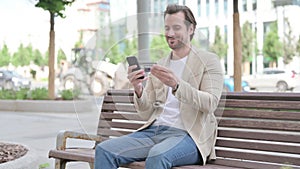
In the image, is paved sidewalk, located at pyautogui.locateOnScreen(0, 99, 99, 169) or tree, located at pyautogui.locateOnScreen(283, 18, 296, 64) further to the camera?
tree, located at pyautogui.locateOnScreen(283, 18, 296, 64)

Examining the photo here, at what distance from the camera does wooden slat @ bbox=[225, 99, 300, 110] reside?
9.30 feet

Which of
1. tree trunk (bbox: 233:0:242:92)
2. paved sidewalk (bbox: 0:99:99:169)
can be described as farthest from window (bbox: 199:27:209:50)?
tree trunk (bbox: 233:0:242:92)

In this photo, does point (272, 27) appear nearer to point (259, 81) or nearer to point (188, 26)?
point (259, 81)

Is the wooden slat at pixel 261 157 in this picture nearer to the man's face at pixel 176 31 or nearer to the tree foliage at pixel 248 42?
the man's face at pixel 176 31

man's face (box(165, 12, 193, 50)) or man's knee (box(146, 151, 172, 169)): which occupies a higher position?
man's face (box(165, 12, 193, 50))

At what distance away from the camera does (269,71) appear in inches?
992

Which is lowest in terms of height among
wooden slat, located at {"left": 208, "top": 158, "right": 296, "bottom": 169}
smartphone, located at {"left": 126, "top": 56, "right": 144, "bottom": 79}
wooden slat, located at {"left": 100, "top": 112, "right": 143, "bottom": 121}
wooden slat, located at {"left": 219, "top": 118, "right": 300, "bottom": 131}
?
wooden slat, located at {"left": 208, "top": 158, "right": 296, "bottom": 169}

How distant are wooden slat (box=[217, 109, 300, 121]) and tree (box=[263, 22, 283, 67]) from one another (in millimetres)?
29516

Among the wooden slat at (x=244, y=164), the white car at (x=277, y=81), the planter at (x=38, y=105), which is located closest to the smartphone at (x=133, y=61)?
the wooden slat at (x=244, y=164)

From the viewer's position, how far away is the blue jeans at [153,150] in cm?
246

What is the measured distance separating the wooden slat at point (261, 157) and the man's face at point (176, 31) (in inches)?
32.7

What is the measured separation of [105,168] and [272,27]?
103 feet

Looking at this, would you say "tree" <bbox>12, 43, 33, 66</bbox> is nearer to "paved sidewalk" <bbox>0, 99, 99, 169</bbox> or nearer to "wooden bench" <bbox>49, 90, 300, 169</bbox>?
"paved sidewalk" <bbox>0, 99, 99, 169</bbox>

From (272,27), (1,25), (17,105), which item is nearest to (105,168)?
(17,105)
